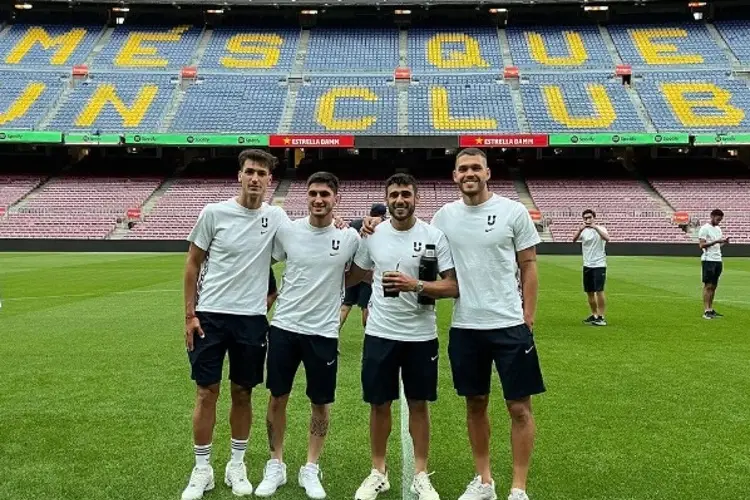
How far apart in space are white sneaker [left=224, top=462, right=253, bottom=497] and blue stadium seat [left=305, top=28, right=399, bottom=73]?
151 feet

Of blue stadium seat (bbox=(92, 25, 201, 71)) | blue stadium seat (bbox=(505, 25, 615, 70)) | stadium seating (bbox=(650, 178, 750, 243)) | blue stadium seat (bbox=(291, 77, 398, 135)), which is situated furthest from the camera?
blue stadium seat (bbox=(92, 25, 201, 71))

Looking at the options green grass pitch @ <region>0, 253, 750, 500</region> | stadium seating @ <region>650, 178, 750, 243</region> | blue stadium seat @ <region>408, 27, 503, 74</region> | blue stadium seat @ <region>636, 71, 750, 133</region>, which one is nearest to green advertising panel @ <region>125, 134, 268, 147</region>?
blue stadium seat @ <region>408, 27, 503, 74</region>

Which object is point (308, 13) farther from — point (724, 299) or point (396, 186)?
point (396, 186)

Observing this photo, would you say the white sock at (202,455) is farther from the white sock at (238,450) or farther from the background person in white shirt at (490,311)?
the background person in white shirt at (490,311)

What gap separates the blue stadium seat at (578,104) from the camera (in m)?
41.4

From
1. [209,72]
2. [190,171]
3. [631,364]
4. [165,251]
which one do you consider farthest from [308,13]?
[631,364]

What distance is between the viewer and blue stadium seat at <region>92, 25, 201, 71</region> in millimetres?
48094

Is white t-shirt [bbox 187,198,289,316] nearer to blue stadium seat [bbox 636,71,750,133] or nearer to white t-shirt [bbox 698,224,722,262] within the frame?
white t-shirt [bbox 698,224,722,262]

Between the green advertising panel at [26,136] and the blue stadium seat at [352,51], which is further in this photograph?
the blue stadium seat at [352,51]

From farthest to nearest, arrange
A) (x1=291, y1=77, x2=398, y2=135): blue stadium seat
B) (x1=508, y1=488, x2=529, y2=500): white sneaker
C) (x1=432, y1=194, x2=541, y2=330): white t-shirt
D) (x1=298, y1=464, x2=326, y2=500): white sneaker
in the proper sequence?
(x1=291, y1=77, x2=398, y2=135): blue stadium seat, (x1=298, y1=464, x2=326, y2=500): white sneaker, (x1=432, y1=194, x2=541, y2=330): white t-shirt, (x1=508, y1=488, x2=529, y2=500): white sneaker

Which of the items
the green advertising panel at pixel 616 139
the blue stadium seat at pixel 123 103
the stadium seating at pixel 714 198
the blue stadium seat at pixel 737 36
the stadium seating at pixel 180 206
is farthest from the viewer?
the blue stadium seat at pixel 737 36

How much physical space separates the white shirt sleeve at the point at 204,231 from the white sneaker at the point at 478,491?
2.56 m

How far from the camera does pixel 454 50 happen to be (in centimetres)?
5009

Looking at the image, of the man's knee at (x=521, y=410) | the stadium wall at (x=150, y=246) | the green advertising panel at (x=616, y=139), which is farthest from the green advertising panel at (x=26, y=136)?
the man's knee at (x=521, y=410)
